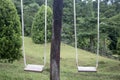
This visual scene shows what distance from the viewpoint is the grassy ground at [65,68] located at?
24.1 ft

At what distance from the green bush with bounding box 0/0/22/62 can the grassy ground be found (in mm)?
561

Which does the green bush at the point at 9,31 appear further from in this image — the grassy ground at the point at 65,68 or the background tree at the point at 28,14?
the background tree at the point at 28,14

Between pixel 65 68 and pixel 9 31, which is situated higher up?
pixel 9 31

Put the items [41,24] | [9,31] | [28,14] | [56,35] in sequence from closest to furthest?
[56,35] < [9,31] < [41,24] < [28,14]

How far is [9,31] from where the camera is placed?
8.59 metres

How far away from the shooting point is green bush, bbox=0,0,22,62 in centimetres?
862

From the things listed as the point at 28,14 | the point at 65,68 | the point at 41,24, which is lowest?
the point at 65,68

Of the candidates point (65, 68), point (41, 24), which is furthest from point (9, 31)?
point (41, 24)

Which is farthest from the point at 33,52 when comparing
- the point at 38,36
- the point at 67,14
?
the point at 67,14

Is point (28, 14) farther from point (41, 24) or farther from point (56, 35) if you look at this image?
point (56, 35)

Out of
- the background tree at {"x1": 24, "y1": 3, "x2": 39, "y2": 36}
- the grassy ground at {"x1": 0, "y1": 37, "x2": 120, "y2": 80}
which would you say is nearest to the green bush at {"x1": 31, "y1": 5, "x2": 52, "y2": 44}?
the grassy ground at {"x1": 0, "y1": 37, "x2": 120, "y2": 80}

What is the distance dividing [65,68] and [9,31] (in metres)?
2.94

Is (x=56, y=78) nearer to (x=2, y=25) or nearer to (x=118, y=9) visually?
(x=2, y=25)

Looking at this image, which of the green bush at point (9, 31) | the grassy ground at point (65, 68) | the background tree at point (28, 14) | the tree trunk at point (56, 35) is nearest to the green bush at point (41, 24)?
the grassy ground at point (65, 68)
